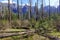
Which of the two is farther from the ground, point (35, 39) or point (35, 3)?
point (35, 3)

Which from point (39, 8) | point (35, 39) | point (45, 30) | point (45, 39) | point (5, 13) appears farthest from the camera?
point (39, 8)

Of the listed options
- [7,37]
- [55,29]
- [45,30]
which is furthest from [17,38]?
[55,29]

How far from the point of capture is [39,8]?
3469cm

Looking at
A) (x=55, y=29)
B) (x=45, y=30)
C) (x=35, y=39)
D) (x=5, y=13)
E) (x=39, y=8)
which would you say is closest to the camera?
(x=35, y=39)

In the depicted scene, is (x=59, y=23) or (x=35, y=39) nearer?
(x=35, y=39)

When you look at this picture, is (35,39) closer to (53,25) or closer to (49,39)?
(49,39)

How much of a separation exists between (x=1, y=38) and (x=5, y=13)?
48.7ft

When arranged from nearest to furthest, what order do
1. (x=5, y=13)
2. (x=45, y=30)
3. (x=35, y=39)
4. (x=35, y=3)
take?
1. (x=35, y=39)
2. (x=45, y=30)
3. (x=5, y=13)
4. (x=35, y=3)

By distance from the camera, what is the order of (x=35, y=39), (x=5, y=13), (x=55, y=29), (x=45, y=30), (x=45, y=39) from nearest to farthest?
1. (x=35, y=39)
2. (x=45, y=39)
3. (x=45, y=30)
4. (x=55, y=29)
5. (x=5, y=13)

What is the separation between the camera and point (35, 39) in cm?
981

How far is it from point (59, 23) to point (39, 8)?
17099mm

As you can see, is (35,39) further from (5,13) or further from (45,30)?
(5,13)

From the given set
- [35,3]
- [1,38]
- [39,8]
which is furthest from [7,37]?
[39,8]

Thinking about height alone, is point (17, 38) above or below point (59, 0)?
below
